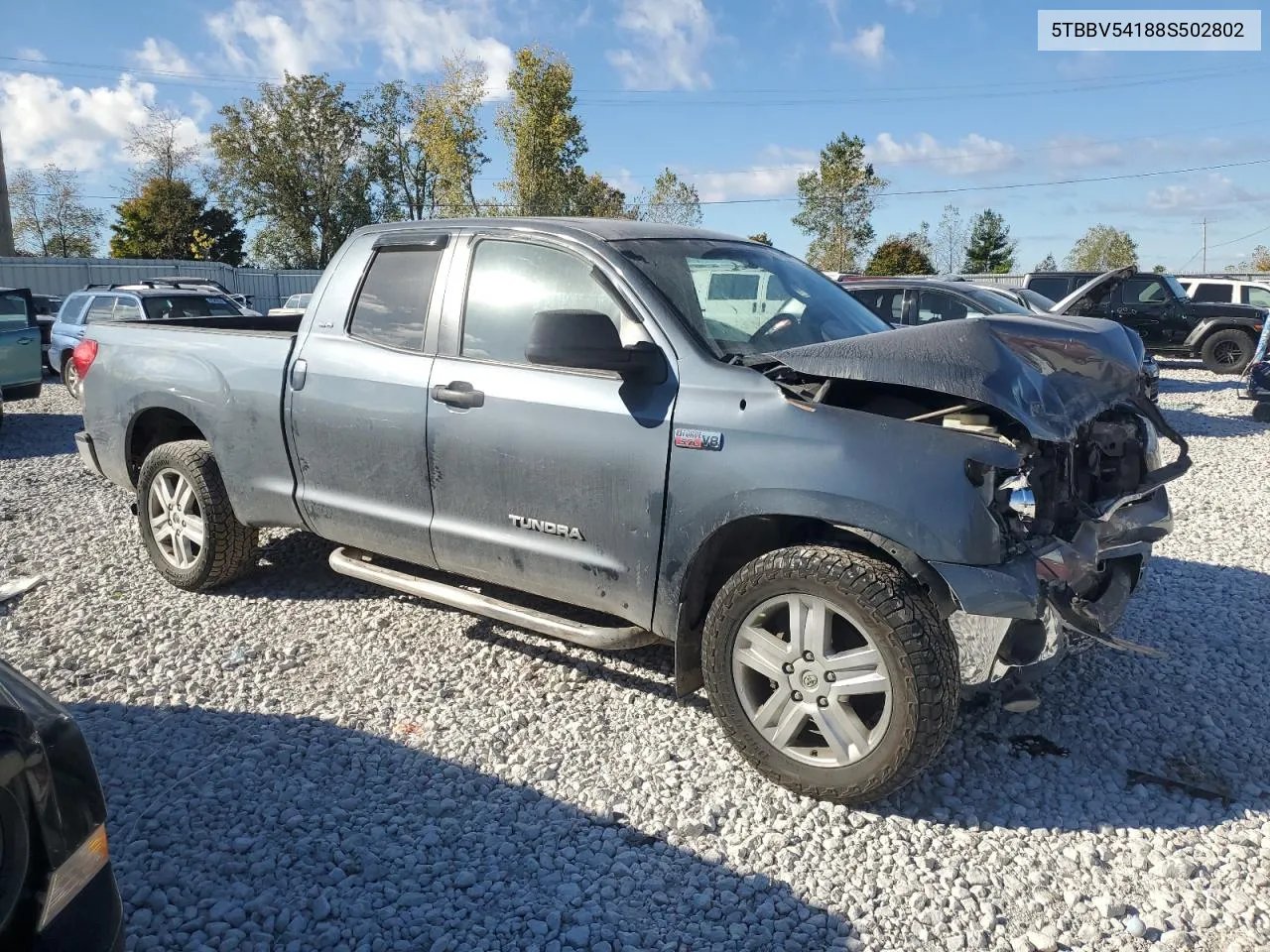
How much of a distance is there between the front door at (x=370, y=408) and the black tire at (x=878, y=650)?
1.61m

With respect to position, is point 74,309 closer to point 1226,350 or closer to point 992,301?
point 992,301

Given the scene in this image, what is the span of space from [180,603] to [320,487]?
127 centimetres

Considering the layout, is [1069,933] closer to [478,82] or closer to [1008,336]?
[1008,336]

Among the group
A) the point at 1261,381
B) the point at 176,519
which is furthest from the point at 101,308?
the point at 1261,381

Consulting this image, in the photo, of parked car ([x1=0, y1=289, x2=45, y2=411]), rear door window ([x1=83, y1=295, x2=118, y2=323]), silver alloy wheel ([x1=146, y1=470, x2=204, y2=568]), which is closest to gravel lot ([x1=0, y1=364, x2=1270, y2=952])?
silver alloy wheel ([x1=146, y1=470, x2=204, y2=568])

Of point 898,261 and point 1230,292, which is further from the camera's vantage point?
point 898,261

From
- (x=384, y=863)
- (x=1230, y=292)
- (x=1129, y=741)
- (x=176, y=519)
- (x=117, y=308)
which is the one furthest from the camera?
(x=1230, y=292)

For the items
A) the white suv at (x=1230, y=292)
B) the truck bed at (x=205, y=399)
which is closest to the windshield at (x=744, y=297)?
the truck bed at (x=205, y=399)

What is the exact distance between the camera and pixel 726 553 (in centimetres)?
355

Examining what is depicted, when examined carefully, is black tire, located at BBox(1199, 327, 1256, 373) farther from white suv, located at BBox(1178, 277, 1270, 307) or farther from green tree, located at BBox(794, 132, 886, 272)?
green tree, located at BBox(794, 132, 886, 272)

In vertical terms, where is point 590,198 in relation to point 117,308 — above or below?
above

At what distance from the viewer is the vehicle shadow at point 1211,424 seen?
1115 centimetres

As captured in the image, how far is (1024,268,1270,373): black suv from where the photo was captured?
16875 mm

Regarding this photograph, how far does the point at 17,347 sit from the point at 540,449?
11.0 m
